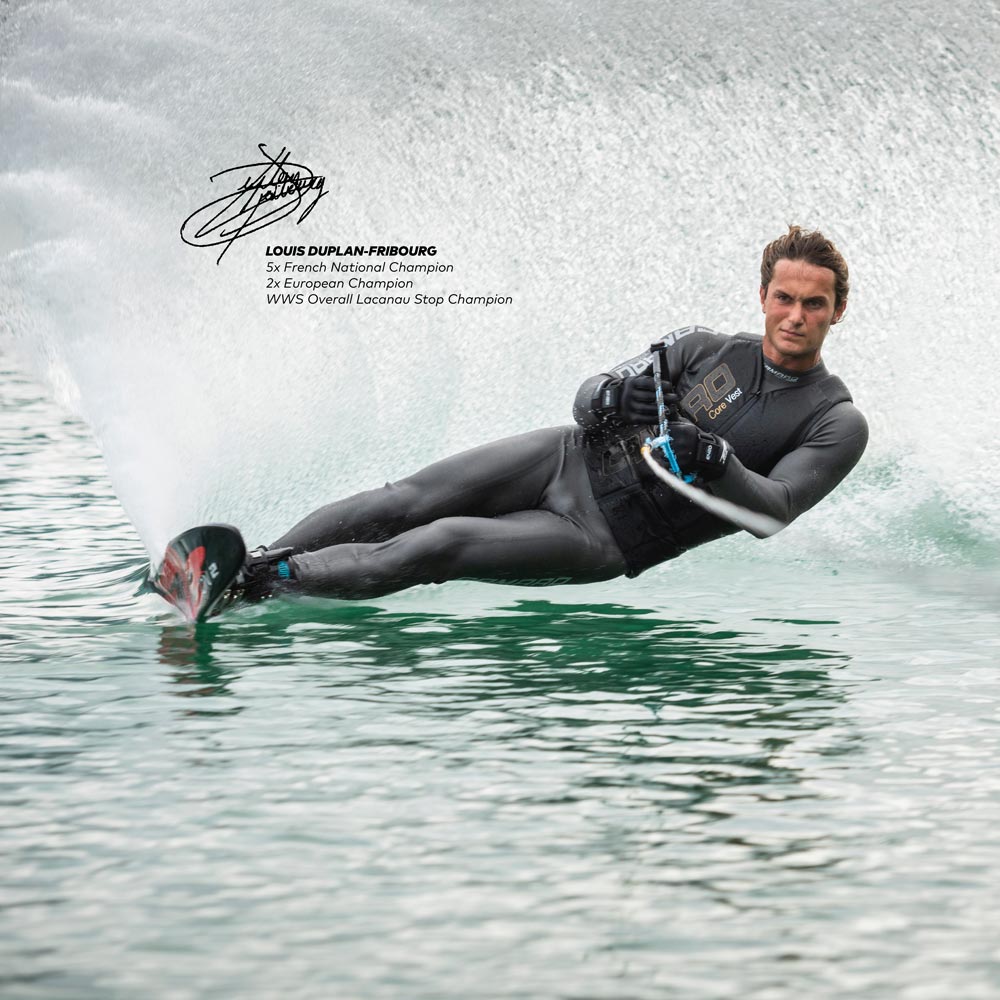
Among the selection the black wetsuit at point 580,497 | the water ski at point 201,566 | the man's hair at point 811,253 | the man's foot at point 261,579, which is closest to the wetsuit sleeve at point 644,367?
the black wetsuit at point 580,497

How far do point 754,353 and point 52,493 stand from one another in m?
3.99

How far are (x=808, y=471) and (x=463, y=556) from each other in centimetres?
106

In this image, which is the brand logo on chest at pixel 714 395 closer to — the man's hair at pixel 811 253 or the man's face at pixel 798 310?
the man's face at pixel 798 310

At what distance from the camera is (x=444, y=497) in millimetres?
5270

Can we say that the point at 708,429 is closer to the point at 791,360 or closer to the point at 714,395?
the point at 714,395

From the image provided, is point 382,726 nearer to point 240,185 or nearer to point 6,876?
point 6,876

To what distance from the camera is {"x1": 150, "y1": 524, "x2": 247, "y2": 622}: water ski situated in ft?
16.0

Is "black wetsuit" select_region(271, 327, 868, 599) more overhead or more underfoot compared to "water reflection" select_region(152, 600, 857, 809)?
more overhead

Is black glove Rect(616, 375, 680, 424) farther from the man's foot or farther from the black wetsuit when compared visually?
the man's foot

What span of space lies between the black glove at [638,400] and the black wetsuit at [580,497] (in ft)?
0.31
